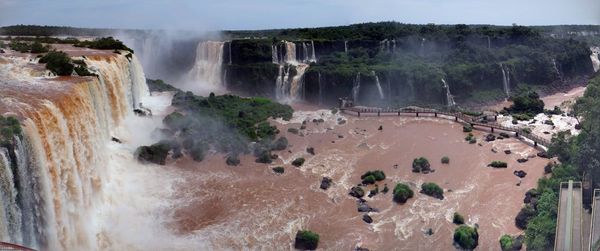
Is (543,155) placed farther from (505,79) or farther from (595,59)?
(595,59)

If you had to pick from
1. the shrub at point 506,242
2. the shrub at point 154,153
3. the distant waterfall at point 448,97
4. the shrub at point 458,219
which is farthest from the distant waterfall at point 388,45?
the shrub at point 506,242

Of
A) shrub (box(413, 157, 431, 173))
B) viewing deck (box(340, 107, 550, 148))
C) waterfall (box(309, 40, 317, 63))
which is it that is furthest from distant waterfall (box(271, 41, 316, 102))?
shrub (box(413, 157, 431, 173))

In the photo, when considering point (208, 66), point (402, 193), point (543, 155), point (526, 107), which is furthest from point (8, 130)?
point (526, 107)

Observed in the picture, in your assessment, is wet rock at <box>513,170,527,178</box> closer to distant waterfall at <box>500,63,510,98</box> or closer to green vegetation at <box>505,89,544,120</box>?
green vegetation at <box>505,89,544,120</box>

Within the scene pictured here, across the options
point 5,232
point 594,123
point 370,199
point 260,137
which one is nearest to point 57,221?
point 5,232

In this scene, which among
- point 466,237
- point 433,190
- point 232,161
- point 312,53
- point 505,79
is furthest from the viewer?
point 312,53

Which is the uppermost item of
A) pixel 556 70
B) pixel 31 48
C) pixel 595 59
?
pixel 31 48

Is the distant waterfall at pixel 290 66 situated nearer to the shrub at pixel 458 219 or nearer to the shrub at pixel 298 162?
the shrub at pixel 298 162
